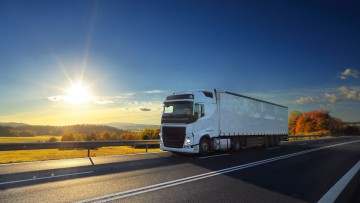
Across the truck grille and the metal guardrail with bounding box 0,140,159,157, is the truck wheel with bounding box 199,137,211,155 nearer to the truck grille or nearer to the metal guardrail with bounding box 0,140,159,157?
the truck grille

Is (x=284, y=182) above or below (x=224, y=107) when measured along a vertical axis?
below

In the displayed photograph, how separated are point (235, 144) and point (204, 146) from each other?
412 cm

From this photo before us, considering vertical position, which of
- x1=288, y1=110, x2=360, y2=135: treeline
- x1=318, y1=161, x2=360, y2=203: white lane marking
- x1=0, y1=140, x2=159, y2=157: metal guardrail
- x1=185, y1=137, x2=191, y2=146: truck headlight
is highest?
x1=288, y1=110, x2=360, y2=135: treeline

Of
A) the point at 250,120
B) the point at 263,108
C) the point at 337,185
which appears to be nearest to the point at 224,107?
the point at 250,120

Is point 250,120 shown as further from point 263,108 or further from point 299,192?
point 299,192

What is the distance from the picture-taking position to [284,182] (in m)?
8.21

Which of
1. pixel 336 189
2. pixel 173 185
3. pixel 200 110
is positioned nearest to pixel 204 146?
pixel 200 110

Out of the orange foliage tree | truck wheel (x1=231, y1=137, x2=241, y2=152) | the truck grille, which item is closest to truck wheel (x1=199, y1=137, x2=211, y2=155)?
the truck grille

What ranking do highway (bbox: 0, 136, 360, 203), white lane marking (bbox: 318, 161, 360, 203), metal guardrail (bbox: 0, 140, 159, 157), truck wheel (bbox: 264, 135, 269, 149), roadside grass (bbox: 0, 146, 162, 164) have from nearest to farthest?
highway (bbox: 0, 136, 360, 203) → white lane marking (bbox: 318, 161, 360, 203) → metal guardrail (bbox: 0, 140, 159, 157) → roadside grass (bbox: 0, 146, 162, 164) → truck wheel (bbox: 264, 135, 269, 149)

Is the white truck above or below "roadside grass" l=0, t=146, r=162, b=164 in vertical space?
above

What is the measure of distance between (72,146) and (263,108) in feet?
49.9

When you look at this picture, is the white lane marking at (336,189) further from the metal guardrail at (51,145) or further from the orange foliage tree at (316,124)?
the orange foliage tree at (316,124)

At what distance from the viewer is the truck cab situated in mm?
15203

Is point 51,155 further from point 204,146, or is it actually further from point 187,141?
point 204,146
